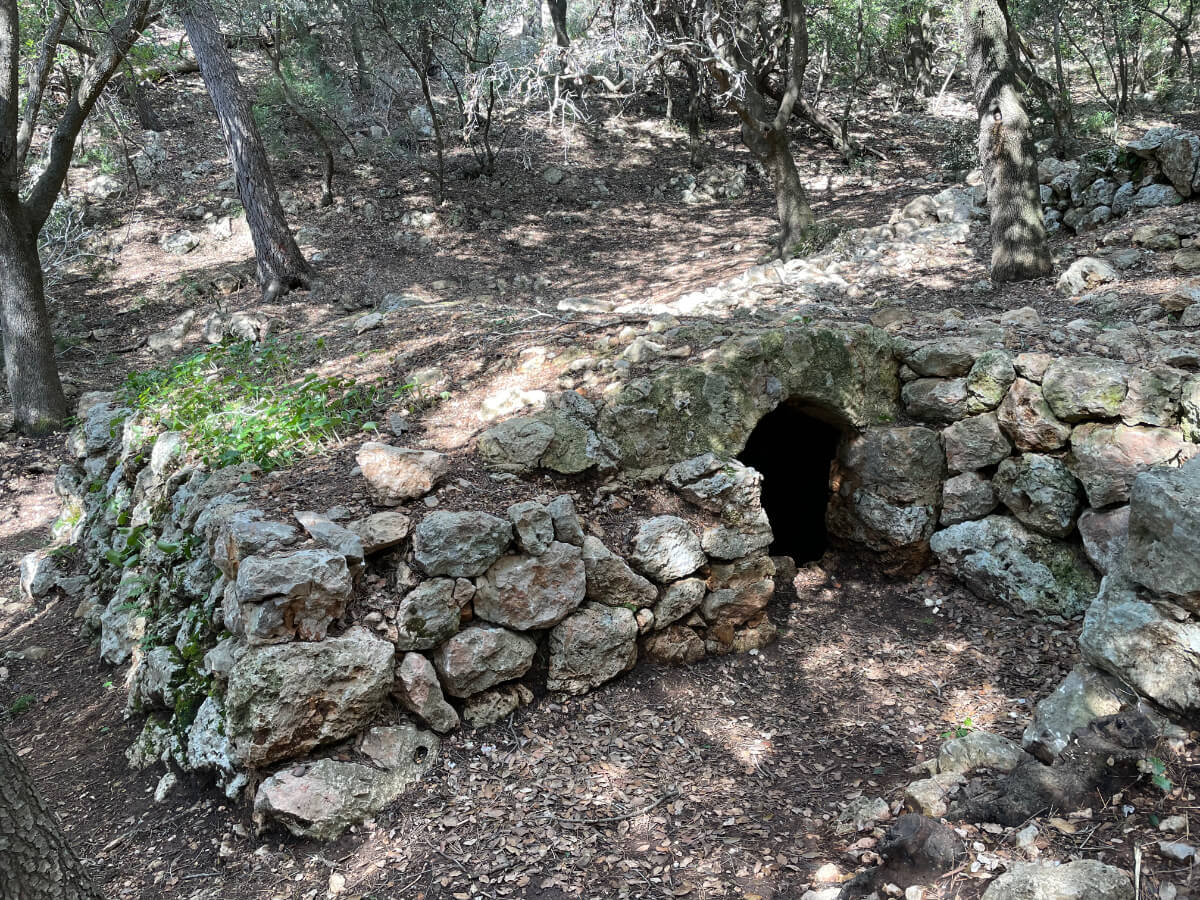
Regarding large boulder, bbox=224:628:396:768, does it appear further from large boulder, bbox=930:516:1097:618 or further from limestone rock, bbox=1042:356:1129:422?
limestone rock, bbox=1042:356:1129:422

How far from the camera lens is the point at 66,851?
2469mm

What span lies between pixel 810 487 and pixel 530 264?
22.7ft

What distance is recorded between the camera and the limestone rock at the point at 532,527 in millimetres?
4203

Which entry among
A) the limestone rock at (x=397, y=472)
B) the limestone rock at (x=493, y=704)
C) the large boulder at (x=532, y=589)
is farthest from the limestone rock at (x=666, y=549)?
the limestone rock at (x=397, y=472)

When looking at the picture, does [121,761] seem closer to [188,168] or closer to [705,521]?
[705,521]

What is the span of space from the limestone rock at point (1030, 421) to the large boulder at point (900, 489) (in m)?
0.51

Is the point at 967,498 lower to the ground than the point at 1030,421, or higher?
lower

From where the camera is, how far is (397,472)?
4352 mm

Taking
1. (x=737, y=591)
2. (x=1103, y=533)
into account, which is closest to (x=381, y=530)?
(x=737, y=591)

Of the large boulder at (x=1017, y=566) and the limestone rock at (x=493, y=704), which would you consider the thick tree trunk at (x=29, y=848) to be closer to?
the limestone rock at (x=493, y=704)

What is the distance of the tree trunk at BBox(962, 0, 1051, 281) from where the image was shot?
709cm

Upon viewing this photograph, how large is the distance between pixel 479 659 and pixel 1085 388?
437cm

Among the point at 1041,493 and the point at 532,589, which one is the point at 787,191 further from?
the point at 532,589

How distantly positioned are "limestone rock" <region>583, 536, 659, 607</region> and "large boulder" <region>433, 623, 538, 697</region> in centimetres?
57
